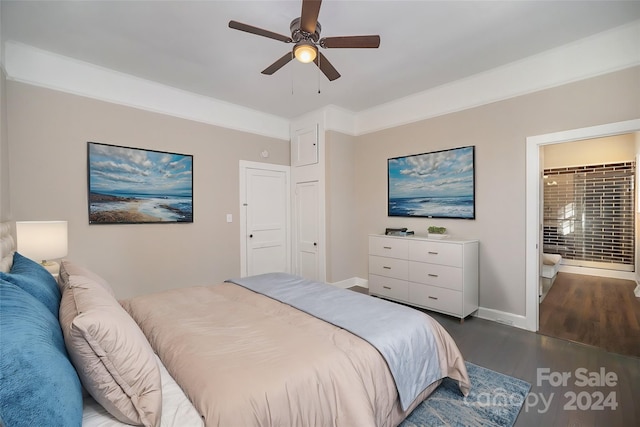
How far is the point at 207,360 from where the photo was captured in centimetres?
131

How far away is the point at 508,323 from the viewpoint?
10.5 ft

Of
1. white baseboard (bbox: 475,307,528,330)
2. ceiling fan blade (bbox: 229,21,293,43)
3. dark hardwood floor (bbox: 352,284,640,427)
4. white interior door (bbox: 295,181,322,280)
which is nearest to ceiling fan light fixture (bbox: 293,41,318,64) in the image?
ceiling fan blade (bbox: 229,21,293,43)

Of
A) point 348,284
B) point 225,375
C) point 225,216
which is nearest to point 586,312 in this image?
point 348,284

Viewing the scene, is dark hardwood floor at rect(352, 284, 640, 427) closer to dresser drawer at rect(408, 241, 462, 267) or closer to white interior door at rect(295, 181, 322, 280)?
dresser drawer at rect(408, 241, 462, 267)

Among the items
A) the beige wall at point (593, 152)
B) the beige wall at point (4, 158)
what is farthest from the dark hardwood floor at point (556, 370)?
the beige wall at point (4, 158)

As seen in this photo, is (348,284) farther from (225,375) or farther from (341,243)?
(225,375)

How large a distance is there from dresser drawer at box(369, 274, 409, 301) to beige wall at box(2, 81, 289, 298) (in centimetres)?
196

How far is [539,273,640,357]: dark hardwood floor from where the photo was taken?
2.78m

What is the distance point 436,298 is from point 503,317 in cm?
71

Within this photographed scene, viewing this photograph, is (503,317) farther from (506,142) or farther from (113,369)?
(113,369)

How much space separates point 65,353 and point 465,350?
2.82 metres

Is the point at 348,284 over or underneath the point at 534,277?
underneath

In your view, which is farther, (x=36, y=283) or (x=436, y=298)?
(x=436, y=298)

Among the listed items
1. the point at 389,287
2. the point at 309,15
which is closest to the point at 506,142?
the point at 389,287
